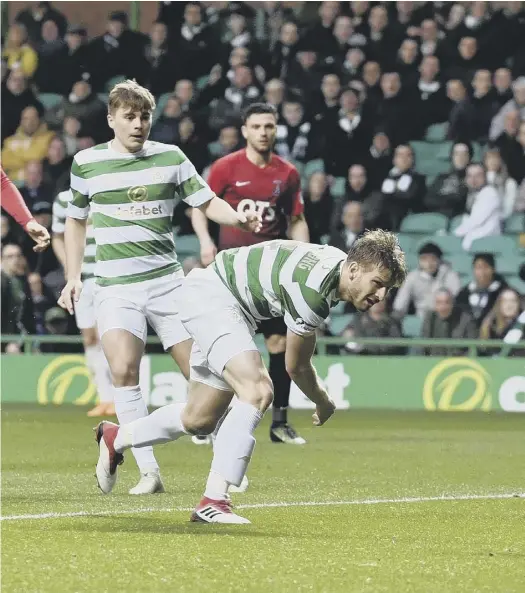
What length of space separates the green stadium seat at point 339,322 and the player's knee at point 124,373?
9.68m

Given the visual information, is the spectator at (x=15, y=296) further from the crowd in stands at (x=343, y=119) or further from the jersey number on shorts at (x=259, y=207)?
the jersey number on shorts at (x=259, y=207)

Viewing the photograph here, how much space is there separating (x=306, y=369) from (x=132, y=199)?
1.92 meters

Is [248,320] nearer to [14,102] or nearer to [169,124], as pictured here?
[169,124]

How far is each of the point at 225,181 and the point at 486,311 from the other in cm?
661

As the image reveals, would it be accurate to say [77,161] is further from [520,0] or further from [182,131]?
[520,0]

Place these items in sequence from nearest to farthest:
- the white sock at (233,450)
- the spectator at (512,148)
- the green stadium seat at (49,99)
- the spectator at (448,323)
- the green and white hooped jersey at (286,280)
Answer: the green and white hooped jersey at (286,280) < the white sock at (233,450) < the spectator at (448,323) < the spectator at (512,148) < the green stadium seat at (49,99)

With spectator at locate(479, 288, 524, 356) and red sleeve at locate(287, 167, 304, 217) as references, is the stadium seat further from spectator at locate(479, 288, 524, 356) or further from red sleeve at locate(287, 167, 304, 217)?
red sleeve at locate(287, 167, 304, 217)

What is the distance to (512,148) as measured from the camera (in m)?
18.2

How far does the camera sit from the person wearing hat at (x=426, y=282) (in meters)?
17.0

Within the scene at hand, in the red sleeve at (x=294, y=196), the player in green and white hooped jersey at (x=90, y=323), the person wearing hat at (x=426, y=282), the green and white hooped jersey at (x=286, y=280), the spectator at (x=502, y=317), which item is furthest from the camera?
the person wearing hat at (x=426, y=282)

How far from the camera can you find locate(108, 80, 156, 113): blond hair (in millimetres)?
7867

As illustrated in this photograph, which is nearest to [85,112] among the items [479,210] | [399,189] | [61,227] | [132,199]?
[399,189]

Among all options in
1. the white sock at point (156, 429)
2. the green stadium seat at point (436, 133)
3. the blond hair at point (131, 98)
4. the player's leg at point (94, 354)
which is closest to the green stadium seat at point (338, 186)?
the green stadium seat at point (436, 133)

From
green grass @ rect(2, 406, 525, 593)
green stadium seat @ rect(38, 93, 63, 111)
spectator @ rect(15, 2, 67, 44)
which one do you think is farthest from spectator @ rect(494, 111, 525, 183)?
green grass @ rect(2, 406, 525, 593)
